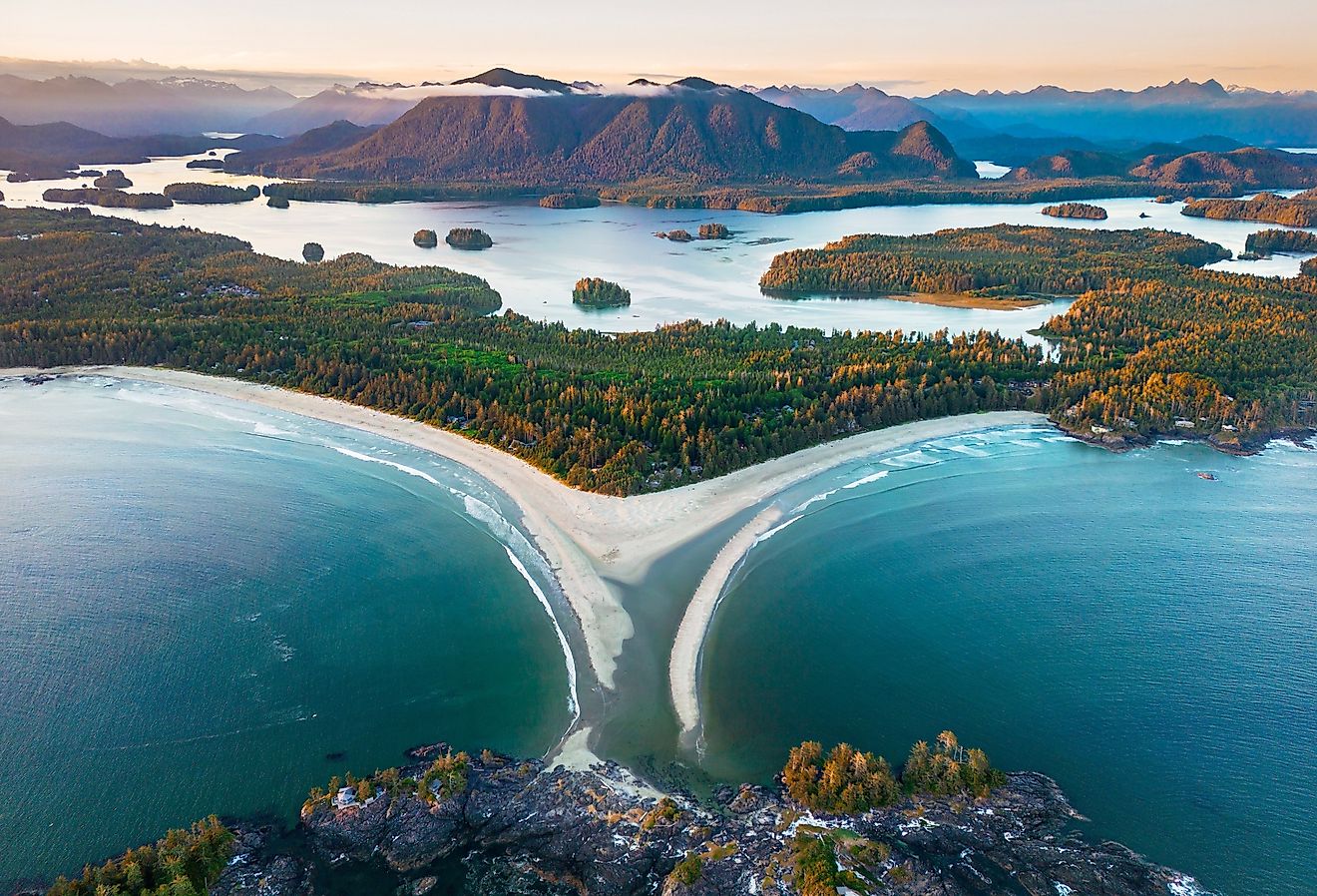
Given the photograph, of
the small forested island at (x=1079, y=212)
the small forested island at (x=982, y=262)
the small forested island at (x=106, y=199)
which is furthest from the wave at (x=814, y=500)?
the small forested island at (x=106, y=199)

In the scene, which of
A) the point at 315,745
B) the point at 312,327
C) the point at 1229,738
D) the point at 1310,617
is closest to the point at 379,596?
Answer: the point at 315,745

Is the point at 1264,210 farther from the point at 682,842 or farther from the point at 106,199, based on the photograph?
Answer: the point at 106,199

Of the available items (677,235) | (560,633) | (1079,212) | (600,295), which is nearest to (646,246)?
(677,235)

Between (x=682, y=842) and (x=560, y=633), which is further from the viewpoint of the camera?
(x=560, y=633)

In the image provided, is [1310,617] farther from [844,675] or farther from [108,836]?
[108,836]

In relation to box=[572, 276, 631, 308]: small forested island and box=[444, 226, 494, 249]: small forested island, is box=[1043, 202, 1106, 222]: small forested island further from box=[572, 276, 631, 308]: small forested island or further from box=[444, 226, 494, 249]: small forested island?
box=[572, 276, 631, 308]: small forested island

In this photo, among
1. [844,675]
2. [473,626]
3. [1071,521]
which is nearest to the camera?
[844,675]
